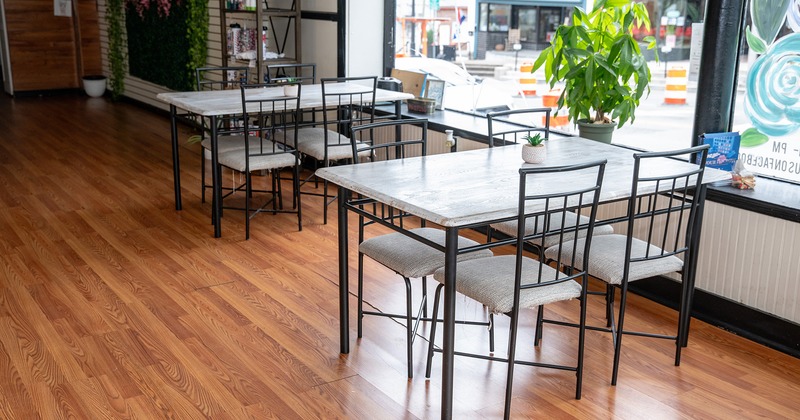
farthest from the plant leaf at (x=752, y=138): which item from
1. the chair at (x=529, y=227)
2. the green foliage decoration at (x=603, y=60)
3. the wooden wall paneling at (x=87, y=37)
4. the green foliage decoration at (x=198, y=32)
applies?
the wooden wall paneling at (x=87, y=37)

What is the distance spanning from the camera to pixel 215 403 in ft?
10.1

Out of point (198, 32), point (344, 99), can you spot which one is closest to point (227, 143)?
point (344, 99)

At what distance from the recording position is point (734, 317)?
3762mm

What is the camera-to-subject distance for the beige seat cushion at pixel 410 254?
3158mm

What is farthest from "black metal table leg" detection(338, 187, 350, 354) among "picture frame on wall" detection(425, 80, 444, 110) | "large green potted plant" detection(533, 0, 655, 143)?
"picture frame on wall" detection(425, 80, 444, 110)

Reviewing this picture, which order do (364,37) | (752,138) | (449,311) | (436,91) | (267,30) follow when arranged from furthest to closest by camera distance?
1. (267,30)
2. (364,37)
3. (436,91)
4. (752,138)
5. (449,311)

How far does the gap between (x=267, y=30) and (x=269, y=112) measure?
5.92ft

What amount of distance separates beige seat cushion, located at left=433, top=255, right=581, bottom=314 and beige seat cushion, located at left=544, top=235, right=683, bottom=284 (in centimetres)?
20

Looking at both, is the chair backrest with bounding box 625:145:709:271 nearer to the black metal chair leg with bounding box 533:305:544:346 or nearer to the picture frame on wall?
the black metal chair leg with bounding box 533:305:544:346

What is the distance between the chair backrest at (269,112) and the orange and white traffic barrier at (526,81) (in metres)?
1.44

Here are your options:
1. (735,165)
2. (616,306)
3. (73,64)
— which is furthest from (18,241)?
(73,64)

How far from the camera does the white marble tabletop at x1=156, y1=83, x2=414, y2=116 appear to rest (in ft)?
→ 16.1

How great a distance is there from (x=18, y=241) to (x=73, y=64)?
6849mm

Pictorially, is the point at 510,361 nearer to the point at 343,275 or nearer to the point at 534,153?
the point at 343,275
